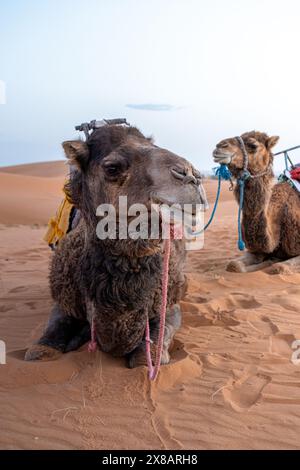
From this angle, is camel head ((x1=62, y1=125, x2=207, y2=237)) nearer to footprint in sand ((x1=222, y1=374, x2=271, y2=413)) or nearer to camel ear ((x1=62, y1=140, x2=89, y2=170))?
camel ear ((x1=62, y1=140, x2=89, y2=170))

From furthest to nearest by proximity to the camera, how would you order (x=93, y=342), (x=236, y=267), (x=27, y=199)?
1. (x=27, y=199)
2. (x=236, y=267)
3. (x=93, y=342)

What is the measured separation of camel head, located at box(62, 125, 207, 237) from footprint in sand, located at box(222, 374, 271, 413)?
1.40m

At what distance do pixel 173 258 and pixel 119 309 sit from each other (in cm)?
89

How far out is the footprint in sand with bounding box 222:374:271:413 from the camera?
3210 millimetres

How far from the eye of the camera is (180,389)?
3379 millimetres

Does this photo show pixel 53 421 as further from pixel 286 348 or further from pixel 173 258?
pixel 286 348

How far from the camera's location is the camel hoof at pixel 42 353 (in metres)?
3.72

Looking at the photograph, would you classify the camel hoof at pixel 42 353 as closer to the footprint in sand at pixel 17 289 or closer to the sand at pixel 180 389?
the sand at pixel 180 389

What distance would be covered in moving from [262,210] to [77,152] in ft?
13.4

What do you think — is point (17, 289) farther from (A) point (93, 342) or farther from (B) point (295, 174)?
(B) point (295, 174)

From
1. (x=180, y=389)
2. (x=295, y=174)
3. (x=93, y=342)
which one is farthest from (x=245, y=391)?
(x=295, y=174)

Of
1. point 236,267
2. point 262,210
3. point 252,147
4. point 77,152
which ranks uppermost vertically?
point 77,152

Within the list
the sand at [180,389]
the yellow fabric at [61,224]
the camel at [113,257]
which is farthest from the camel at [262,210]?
the camel at [113,257]

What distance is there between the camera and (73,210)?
192 inches
